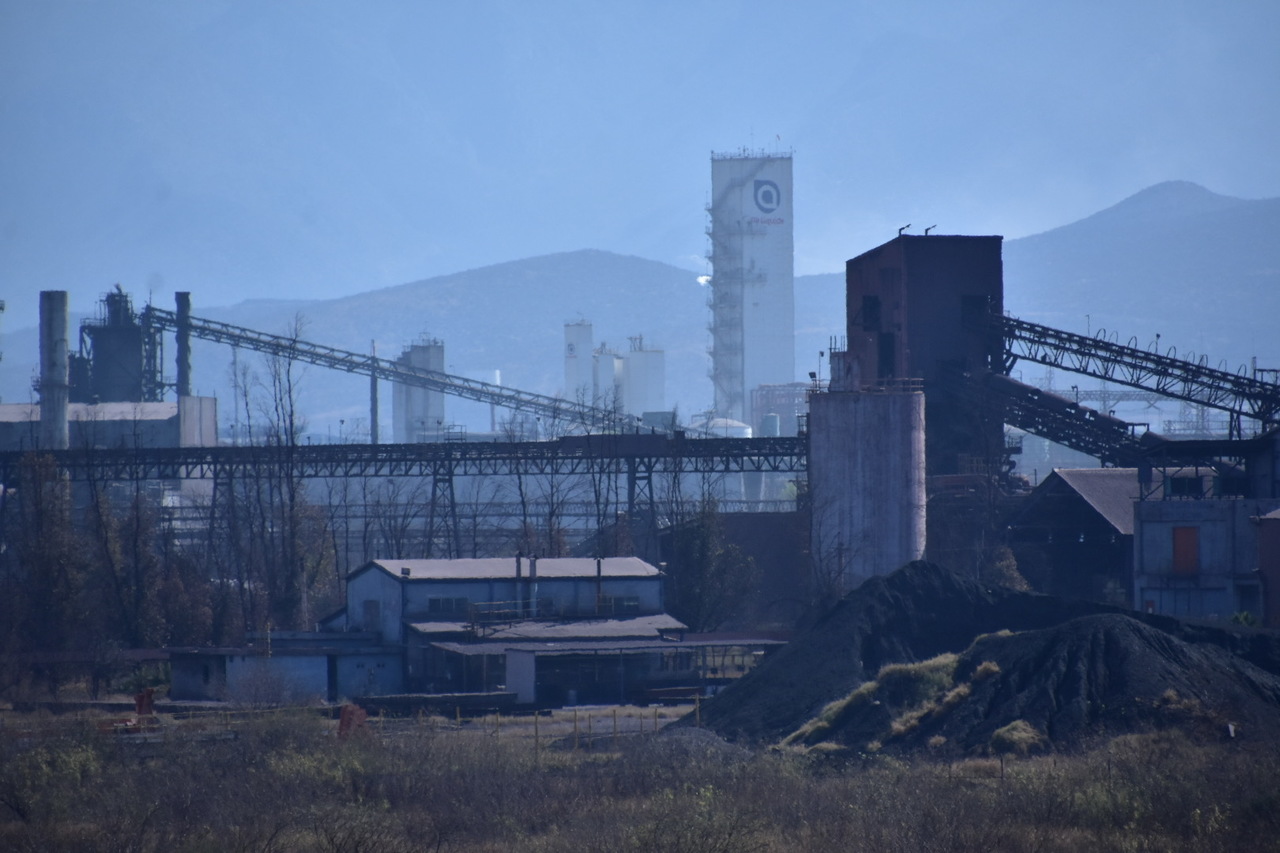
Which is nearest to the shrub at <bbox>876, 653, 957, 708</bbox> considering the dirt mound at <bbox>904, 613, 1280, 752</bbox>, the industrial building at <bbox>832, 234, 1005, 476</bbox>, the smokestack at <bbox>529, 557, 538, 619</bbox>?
the dirt mound at <bbox>904, 613, 1280, 752</bbox>

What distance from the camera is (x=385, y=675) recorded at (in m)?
30.8

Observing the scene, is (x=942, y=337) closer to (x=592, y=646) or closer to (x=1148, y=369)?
(x=1148, y=369)

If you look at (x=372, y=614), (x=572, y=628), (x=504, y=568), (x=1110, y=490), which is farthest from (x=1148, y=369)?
(x=372, y=614)

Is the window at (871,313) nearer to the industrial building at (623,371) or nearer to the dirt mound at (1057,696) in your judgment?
the dirt mound at (1057,696)

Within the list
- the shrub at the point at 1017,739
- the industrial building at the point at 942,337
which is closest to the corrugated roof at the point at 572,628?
the industrial building at the point at 942,337

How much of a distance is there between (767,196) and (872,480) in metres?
64.0

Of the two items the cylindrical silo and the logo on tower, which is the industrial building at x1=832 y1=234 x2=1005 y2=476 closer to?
the cylindrical silo

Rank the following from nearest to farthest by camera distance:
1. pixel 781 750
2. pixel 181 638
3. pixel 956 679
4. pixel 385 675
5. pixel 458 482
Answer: pixel 781 750 < pixel 956 679 < pixel 385 675 < pixel 181 638 < pixel 458 482

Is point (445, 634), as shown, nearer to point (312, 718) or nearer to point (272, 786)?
point (312, 718)

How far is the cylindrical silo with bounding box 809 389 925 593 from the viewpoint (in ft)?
122

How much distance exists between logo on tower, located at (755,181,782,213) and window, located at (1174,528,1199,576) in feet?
224

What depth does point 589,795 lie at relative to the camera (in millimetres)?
17062

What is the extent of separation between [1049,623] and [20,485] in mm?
29787

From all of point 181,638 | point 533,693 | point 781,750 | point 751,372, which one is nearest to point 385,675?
point 533,693
